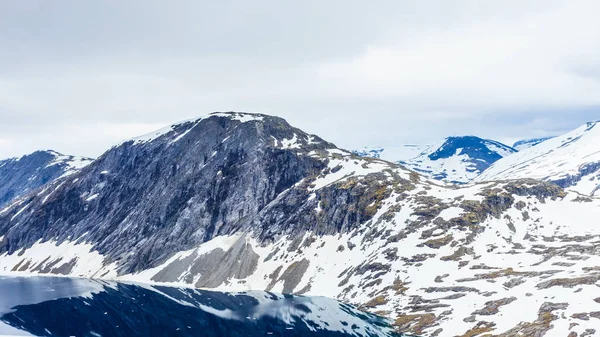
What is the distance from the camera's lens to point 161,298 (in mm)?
161500

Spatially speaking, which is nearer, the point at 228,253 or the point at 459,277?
the point at 459,277

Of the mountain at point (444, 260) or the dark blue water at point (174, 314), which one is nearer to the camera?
the mountain at point (444, 260)

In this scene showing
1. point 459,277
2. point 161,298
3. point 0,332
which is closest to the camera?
point 0,332

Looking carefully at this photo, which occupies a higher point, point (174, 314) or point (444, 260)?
point (444, 260)

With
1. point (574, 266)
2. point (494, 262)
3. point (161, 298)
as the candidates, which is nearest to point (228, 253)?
point (161, 298)

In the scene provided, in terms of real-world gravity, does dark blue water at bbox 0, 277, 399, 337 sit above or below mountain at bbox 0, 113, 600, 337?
below

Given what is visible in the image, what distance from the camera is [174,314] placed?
135250 millimetres

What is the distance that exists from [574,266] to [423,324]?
1602 inches

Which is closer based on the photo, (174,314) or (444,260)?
(174,314)

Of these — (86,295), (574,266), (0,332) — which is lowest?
(86,295)

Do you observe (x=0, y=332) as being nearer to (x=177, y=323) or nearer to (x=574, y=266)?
(x=177, y=323)

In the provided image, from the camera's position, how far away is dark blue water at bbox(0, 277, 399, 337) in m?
115

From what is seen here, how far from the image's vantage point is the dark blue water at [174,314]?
115 metres

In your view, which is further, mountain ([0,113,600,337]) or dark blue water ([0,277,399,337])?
dark blue water ([0,277,399,337])
